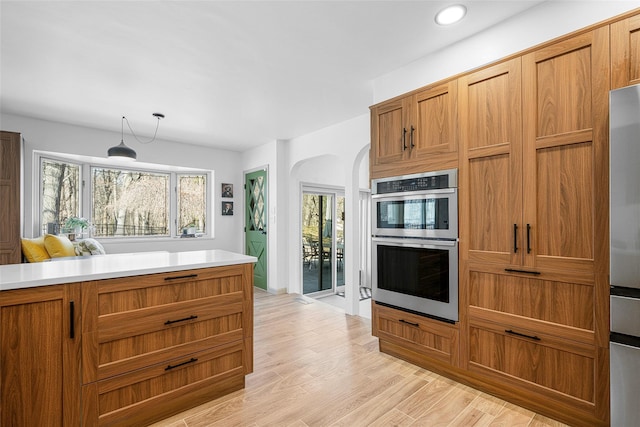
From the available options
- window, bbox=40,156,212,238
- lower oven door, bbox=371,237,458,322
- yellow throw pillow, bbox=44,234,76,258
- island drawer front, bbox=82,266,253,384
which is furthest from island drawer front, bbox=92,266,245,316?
window, bbox=40,156,212,238

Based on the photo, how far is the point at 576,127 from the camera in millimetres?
1713

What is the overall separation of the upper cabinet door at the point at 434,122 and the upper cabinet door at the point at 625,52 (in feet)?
2.78

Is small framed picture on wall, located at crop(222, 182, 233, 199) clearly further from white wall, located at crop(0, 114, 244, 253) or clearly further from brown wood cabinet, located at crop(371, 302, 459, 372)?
brown wood cabinet, located at crop(371, 302, 459, 372)

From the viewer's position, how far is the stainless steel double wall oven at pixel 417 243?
88.7 inches

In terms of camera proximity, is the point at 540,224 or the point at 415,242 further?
the point at 415,242

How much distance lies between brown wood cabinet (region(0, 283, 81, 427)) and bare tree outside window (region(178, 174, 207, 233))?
14.0 feet

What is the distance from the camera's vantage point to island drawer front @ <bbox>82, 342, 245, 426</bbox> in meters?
1.61

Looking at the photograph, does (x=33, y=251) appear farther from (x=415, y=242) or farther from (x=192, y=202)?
(x=415, y=242)

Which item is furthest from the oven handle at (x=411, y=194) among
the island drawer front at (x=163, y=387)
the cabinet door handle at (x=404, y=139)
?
the island drawer front at (x=163, y=387)

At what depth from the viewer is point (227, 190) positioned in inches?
231

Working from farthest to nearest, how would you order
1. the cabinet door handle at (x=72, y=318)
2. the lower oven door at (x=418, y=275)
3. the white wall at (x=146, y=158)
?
the white wall at (x=146, y=158)
the lower oven door at (x=418, y=275)
the cabinet door handle at (x=72, y=318)

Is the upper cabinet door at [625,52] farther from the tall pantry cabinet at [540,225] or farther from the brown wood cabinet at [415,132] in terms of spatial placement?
the brown wood cabinet at [415,132]

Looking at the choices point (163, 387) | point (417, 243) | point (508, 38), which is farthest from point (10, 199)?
point (508, 38)

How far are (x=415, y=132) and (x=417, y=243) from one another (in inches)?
36.3
